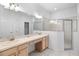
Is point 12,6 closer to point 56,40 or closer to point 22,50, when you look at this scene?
point 22,50

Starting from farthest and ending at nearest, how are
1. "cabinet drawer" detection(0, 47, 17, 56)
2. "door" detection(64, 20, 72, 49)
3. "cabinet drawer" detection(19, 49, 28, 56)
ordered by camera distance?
"cabinet drawer" detection(19, 49, 28, 56) < "door" detection(64, 20, 72, 49) < "cabinet drawer" detection(0, 47, 17, 56)

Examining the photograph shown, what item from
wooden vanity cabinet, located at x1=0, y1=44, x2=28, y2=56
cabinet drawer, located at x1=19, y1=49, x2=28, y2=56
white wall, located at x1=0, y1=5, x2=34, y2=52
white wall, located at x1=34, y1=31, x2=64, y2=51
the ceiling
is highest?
the ceiling

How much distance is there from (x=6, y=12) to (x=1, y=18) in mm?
126

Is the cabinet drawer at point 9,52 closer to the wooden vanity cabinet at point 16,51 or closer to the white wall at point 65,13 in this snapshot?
the wooden vanity cabinet at point 16,51

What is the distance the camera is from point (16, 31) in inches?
64.4

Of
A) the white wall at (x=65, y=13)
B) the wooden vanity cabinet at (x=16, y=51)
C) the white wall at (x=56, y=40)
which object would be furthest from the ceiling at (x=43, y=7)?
the wooden vanity cabinet at (x=16, y=51)

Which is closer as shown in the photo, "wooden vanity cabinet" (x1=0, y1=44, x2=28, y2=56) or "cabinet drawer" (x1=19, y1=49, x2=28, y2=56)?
"wooden vanity cabinet" (x1=0, y1=44, x2=28, y2=56)

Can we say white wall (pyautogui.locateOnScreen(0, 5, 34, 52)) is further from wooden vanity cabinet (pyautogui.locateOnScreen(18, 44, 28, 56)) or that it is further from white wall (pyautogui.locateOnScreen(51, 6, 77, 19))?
white wall (pyautogui.locateOnScreen(51, 6, 77, 19))

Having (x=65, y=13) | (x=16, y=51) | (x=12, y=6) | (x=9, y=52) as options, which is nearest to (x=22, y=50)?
(x=16, y=51)

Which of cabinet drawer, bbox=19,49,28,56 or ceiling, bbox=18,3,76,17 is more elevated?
ceiling, bbox=18,3,76,17

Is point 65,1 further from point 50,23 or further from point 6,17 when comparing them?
point 6,17

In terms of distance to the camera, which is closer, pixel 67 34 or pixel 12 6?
pixel 12 6

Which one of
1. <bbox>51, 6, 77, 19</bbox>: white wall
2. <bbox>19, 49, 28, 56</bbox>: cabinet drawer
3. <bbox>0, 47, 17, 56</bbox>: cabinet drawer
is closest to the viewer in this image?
<bbox>0, 47, 17, 56</bbox>: cabinet drawer

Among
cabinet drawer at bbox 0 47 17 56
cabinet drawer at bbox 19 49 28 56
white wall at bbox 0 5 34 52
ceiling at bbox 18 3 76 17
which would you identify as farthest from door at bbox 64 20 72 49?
cabinet drawer at bbox 0 47 17 56
